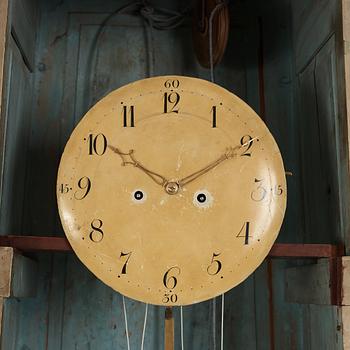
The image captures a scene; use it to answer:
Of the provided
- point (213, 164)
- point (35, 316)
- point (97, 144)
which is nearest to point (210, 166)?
point (213, 164)

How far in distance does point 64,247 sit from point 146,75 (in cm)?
77

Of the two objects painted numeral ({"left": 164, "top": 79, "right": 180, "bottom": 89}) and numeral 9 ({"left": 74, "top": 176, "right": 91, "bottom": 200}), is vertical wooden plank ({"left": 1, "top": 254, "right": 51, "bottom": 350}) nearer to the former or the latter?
numeral 9 ({"left": 74, "top": 176, "right": 91, "bottom": 200})

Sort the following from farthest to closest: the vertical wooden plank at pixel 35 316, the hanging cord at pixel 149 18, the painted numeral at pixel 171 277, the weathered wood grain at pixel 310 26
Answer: the hanging cord at pixel 149 18, the vertical wooden plank at pixel 35 316, the weathered wood grain at pixel 310 26, the painted numeral at pixel 171 277

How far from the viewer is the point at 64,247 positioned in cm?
132

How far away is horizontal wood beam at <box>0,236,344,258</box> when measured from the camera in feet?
4.35

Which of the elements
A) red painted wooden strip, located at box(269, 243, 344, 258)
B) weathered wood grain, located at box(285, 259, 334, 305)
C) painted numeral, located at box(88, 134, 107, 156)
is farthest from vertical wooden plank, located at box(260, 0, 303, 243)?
painted numeral, located at box(88, 134, 107, 156)

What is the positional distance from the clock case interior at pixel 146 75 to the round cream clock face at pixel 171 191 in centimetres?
22

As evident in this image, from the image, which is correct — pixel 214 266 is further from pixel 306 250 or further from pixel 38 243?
pixel 38 243

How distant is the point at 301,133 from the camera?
1.78 meters

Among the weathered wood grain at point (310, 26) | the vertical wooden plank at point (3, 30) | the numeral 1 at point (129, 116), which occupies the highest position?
the weathered wood grain at point (310, 26)

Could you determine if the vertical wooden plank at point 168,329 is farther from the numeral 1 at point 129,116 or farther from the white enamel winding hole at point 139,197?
the numeral 1 at point 129,116

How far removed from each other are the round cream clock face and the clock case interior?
0.22 m

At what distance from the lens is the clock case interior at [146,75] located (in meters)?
1.52

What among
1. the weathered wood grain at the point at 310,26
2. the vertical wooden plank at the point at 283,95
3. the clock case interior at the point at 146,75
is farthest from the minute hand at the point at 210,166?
the vertical wooden plank at the point at 283,95
